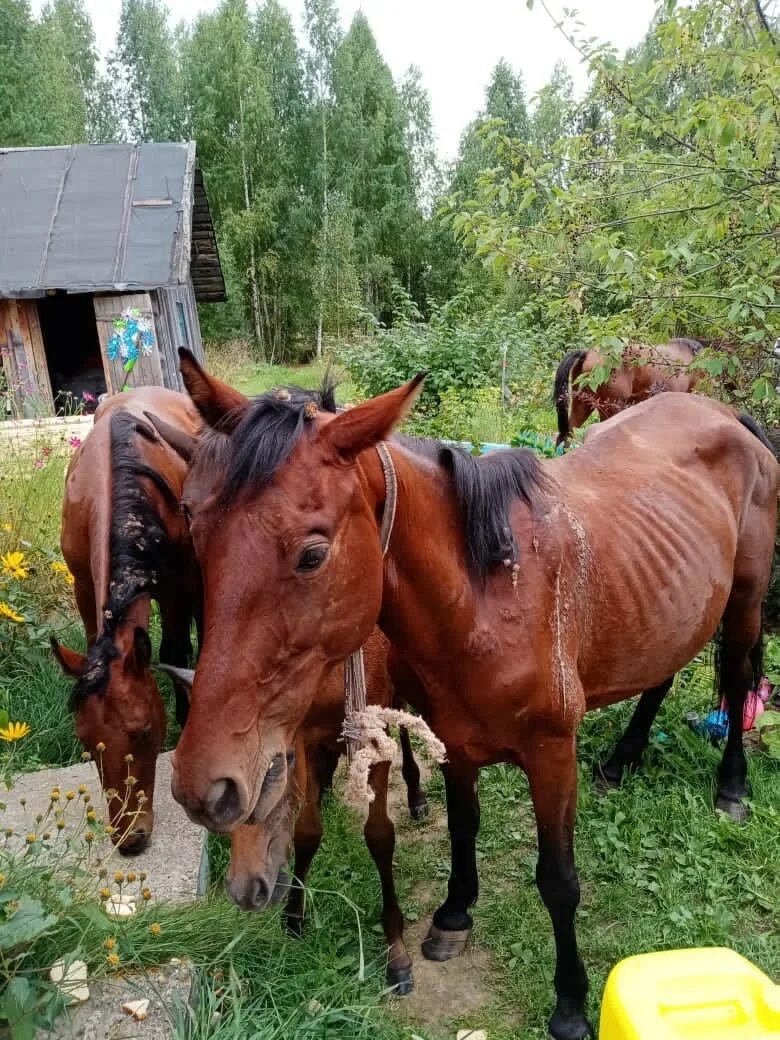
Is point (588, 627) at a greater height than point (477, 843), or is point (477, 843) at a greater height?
point (588, 627)

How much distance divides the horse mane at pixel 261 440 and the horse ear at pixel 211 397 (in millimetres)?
48

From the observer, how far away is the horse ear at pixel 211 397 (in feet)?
4.91

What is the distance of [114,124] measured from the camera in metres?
26.3

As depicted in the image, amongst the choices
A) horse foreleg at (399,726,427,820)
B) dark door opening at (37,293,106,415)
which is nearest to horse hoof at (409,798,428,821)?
horse foreleg at (399,726,427,820)

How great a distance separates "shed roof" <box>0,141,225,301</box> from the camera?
33.3ft

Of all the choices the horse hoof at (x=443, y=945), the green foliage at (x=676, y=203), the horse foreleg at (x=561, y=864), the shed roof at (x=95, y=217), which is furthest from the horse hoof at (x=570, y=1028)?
the shed roof at (x=95, y=217)

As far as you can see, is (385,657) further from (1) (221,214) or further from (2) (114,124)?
(2) (114,124)

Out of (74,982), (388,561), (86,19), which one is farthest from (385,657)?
(86,19)

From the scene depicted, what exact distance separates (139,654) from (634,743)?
2.39 metres

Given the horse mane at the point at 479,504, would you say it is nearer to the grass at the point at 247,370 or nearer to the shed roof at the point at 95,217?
the shed roof at the point at 95,217

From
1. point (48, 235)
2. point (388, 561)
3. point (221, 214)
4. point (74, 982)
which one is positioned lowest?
point (74, 982)

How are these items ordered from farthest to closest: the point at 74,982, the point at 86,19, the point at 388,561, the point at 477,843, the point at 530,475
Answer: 1. the point at 86,19
2. the point at 477,843
3. the point at 530,475
4. the point at 388,561
5. the point at 74,982

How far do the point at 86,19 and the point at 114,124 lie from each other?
5344mm

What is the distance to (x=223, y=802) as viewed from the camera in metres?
1.31
